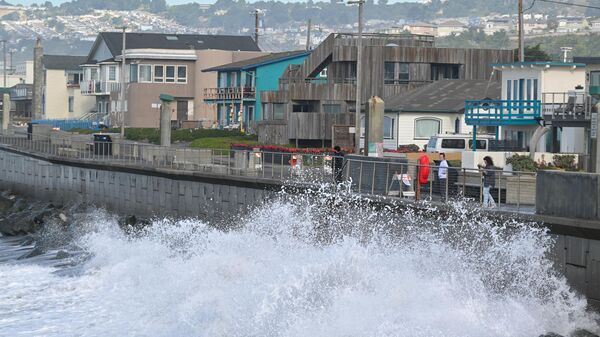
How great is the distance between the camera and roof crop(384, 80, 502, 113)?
195 ft

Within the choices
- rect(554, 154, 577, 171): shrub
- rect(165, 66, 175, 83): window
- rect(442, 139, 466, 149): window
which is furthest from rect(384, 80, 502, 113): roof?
rect(165, 66, 175, 83): window

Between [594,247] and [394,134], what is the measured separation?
131 ft

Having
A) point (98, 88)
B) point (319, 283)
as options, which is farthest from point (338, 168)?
point (98, 88)

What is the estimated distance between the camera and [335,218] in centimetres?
2850

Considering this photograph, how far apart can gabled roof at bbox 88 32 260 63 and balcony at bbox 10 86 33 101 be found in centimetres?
2810

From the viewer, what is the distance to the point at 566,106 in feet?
140

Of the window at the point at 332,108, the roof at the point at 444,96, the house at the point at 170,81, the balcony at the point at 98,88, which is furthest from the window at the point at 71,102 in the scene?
A: the roof at the point at 444,96

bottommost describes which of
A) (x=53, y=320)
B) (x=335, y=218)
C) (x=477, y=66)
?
(x=53, y=320)

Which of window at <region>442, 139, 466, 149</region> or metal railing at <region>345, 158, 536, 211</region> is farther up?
window at <region>442, 139, 466, 149</region>

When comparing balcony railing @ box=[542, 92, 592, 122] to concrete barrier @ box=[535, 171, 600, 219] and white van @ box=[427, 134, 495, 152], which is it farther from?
concrete barrier @ box=[535, 171, 600, 219]

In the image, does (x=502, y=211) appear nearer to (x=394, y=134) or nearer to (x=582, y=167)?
(x=582, y=167)

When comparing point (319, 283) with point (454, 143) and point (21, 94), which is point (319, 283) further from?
point (21, 94)

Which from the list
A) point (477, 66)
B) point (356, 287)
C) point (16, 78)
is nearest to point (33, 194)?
point (477, 66)

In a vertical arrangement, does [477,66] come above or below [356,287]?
above
